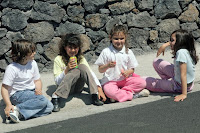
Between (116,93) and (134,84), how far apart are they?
0.33m

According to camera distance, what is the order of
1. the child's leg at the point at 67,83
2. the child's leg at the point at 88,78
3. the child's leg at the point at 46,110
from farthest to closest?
1. the child's leg at the point at 88,78
2. the child's leg at the point at 67,83
3. the child's leg at the point at 46,110

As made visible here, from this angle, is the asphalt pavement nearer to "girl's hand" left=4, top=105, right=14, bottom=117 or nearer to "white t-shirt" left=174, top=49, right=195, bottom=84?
"girl's hand" left=4, top=105, right=14, bottom=117

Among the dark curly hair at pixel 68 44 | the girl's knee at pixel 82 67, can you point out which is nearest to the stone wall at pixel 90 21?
the dark curly hair at pixel 68 44

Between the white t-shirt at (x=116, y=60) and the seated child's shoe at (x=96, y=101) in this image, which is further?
the white t-shirt at (x=116, y=60)

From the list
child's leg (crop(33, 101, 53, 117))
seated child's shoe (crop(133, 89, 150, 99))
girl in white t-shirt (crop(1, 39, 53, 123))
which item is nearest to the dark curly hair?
girl in white t-shirt (crop(1, 39, 53, 123))

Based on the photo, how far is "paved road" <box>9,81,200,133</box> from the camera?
3498 millimetres

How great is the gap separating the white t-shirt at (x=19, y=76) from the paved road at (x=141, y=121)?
0.68 meters

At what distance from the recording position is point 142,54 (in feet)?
22.2

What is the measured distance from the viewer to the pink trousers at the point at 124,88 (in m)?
4.57

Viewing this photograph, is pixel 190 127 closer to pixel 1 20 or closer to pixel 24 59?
pixel 24 59

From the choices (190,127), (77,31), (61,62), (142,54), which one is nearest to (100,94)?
(61,62)

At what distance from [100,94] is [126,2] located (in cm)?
255

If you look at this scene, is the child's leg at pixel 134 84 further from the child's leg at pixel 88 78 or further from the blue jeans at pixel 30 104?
the blue jeans at pixel 30 104

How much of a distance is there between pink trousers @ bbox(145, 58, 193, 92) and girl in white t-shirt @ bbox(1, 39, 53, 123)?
1449 millimetres
